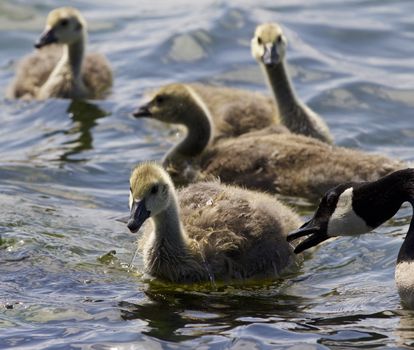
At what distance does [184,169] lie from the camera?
12.0m

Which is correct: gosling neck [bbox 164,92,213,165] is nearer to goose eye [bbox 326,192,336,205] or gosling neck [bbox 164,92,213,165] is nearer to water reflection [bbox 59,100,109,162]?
water reflection [bbox 59,100,109,162]

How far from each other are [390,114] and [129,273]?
234 inches

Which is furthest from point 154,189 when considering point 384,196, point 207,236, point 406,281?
point 406,281

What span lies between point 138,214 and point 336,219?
1479mm

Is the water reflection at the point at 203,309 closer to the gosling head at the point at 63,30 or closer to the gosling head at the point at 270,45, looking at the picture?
the gosling head at the point at 270,45

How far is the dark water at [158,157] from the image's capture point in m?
8.15

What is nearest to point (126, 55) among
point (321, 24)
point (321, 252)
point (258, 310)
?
point (321, 24)

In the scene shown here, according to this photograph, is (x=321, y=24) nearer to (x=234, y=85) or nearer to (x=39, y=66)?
(x=234, y=85)

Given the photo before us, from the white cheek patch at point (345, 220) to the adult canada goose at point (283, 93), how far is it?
161 inches

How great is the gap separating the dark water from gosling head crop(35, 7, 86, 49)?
3.05 ft

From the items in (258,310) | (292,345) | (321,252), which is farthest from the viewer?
(321,252)

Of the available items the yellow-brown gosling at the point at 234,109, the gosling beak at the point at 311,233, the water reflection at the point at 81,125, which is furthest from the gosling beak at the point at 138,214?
the water reflection at the point at 81,125

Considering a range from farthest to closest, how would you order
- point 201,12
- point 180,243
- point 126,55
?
point 201,12
point 126,55
point 180,243

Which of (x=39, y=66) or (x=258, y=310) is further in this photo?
(x=39, y=66)
